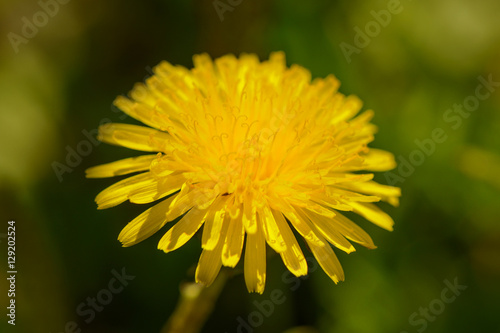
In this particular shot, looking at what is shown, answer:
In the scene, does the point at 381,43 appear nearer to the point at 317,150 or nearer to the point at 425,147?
the point at 425,147

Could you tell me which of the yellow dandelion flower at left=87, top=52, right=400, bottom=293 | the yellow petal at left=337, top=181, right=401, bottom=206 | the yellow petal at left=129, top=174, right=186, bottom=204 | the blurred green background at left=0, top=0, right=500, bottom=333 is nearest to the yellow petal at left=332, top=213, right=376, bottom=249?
the yellow dandelion flower at left=87, top=52, right=400, bottom=293

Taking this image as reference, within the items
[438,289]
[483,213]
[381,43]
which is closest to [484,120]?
[483,213]

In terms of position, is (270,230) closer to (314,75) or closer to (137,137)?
(137,137)

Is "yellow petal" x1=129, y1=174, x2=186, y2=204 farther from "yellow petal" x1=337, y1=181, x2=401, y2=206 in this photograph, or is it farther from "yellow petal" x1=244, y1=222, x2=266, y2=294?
"yellow petal" x1=337, y1=181, x2=401, y2=206

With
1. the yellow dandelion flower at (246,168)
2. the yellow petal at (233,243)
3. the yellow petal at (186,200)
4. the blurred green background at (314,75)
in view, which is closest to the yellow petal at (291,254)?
the yellow dandelion flower at (246,168)

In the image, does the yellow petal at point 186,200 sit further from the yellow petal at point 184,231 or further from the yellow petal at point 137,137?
the yellow petal at point 137,137

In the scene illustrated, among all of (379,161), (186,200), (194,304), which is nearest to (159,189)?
(186,200)
